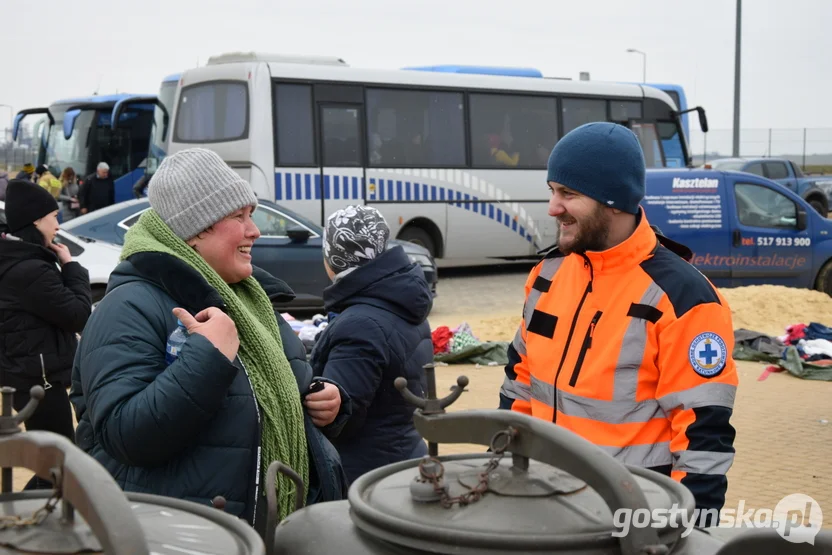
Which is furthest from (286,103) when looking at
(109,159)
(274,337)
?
(274,337)

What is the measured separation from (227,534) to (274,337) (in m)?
1.26

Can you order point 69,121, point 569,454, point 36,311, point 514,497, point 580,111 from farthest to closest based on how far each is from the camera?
point 69,121
point 580,111
point 36,311
point 514,497
point 569,454

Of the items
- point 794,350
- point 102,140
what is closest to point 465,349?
point 794,350

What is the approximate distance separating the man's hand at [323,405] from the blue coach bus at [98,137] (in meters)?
22.8

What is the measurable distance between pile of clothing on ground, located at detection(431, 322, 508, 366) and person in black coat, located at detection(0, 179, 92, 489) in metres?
5.74

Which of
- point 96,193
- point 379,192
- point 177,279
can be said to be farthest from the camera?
point 96,193

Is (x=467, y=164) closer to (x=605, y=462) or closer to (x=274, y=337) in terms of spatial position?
(x=274, y=337)

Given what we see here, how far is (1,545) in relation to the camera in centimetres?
154

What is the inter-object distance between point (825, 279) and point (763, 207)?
5.23 ft

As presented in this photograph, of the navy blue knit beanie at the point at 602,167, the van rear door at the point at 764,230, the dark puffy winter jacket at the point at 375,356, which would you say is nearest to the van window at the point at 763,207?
the van rear door at the point at 764,230

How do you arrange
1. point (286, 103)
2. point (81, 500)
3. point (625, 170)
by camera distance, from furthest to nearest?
point (286, 103), point (625, 170), point (81, 500)

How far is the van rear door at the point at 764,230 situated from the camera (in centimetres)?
1527

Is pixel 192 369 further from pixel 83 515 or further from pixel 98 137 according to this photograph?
pixel 98 137

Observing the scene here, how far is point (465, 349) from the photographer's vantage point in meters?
11.3
